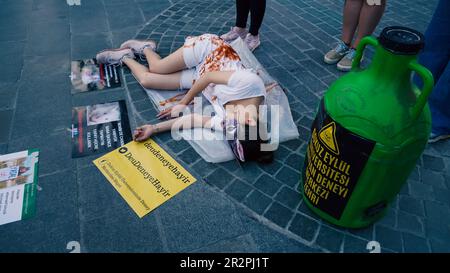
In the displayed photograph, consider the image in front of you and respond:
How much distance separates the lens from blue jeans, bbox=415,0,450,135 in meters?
2.48

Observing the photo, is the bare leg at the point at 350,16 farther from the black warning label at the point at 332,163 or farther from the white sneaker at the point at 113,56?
the white sneaker at the point at 113,56

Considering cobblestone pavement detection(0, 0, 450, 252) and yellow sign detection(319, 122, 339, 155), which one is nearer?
yellow sign detection(319, 122, 339, 155)

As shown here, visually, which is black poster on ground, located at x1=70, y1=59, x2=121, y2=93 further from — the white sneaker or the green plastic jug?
the green plastic jug

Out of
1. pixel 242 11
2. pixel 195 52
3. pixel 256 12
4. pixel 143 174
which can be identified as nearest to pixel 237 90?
pixel 195 52

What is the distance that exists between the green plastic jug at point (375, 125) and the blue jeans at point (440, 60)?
1.24 metres

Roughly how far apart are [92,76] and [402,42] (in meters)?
2.87

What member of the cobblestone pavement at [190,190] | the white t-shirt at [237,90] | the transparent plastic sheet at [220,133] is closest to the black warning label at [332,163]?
the cobblestone pavement at [190,190]

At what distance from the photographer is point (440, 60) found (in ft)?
8.55

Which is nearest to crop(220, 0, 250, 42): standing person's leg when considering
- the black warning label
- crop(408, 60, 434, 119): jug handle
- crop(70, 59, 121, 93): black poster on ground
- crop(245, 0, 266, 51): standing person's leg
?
crop(245, 0, 266, 51): standing person's leg

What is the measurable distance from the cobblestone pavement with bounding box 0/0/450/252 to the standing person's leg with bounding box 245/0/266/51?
0.11m

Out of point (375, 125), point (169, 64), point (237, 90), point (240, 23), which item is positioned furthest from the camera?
point (240, 23)

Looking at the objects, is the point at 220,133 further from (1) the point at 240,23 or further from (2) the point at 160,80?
(1) the point at 240,23
